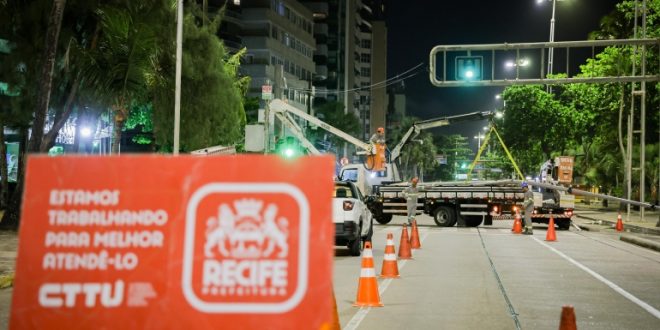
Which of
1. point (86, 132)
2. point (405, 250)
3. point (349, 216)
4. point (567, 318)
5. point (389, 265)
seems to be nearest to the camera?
point (567, 318)

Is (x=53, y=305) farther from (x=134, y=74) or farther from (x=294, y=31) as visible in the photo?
(x=294, y=31)

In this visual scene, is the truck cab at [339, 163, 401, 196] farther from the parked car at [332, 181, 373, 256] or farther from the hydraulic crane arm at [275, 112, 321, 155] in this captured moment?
the parked car at [332, 181, 373, 256]

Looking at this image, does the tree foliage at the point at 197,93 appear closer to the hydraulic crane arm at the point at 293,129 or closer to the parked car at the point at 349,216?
the hydraulic crane arm at the point at 293,129

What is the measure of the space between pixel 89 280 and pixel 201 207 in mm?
667

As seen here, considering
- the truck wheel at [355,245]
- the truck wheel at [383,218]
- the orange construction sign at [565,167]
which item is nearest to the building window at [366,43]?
the orange construction sign at [565,167]

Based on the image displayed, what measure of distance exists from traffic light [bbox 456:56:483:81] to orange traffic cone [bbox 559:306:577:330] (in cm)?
2088

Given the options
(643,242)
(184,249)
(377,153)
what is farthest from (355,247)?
(377,153)

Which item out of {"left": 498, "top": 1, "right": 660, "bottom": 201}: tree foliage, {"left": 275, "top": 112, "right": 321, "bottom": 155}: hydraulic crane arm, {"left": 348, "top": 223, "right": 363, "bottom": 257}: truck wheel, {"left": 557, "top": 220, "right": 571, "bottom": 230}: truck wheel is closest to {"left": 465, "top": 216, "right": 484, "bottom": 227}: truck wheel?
{"left": 557, "top": 220, "right": 571, "bottom": 230}: truck wheel

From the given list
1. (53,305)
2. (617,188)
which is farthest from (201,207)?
(617,188)

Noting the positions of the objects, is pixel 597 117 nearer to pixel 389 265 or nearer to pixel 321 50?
pixel 389 265

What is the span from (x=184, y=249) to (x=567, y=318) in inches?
135

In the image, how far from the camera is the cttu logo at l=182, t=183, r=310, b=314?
13.3 ft

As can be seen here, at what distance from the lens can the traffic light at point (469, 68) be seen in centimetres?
2658

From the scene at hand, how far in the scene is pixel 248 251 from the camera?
4.07 metres
